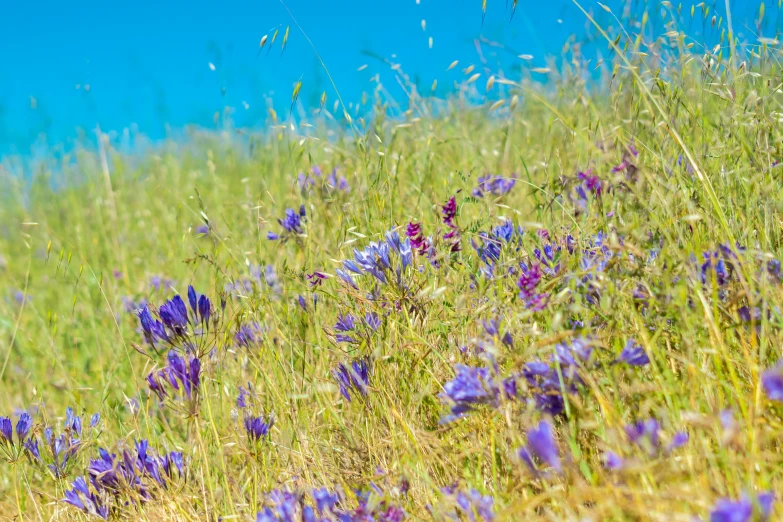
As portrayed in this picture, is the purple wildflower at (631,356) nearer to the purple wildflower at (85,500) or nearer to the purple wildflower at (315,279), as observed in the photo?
the purple wildflower at (315,279)

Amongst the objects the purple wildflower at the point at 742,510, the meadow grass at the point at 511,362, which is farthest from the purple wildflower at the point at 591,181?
the purple wildflower at the point at 742,510

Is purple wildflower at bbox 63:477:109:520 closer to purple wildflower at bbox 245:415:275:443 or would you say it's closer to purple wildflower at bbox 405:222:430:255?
purple wildflower at bbox 245:415:275:443

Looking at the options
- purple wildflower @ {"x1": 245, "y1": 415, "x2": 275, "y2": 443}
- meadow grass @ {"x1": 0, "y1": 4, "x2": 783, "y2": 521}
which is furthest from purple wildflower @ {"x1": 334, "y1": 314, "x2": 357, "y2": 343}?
purple wildflower @ {"x1": 245, "y1": 415, "x2": 275, "y2": 443}

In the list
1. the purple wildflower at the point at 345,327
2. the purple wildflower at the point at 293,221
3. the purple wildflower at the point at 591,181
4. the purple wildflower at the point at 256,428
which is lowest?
the purple wildflower at the point at 256,428

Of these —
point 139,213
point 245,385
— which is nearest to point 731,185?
point 245,385

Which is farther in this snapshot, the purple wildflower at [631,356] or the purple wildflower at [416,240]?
the purple wildflower at [416,240]

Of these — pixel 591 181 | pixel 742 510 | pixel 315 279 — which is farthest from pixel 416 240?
pixel 742 510

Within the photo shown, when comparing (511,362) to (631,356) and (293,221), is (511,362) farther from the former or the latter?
(293,221)

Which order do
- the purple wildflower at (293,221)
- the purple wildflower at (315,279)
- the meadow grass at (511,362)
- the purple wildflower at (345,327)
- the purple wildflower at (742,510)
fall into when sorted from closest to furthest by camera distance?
the purple wildflower at (742,510)
the meadow grass at (511,362)
the purple wildflower at (345,327)
the purple wildflower at (315,279)
the purple wildflower at (293,221)

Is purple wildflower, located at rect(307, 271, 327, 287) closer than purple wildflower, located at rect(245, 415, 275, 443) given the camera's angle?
No

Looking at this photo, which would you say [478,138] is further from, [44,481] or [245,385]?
[44,481]

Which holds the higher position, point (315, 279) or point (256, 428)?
point (315, 279)

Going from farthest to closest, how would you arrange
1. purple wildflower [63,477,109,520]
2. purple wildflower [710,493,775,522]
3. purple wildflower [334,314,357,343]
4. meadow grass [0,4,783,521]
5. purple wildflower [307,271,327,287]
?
1. purple wildflower [307,271,327,287]
2. purple wildflower [334,314,357,343]
3. purple wildflower [63,477,109,520]
4. meadow grass [0,4,783,521]
5. purple wildflower [710,493,775,522]

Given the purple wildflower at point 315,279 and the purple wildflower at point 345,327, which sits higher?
the purple wildflower at point 315,279
